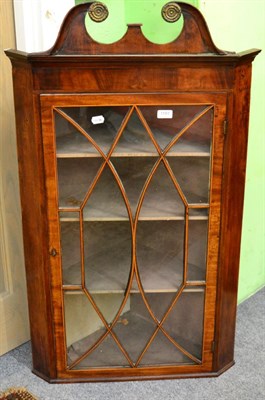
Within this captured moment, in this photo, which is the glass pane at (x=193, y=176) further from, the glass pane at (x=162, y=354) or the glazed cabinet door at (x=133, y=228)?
the glass pane at (x=162, y=354)

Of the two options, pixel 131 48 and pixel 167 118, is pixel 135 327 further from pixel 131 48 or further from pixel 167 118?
pixel 131 48

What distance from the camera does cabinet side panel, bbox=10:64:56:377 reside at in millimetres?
1412

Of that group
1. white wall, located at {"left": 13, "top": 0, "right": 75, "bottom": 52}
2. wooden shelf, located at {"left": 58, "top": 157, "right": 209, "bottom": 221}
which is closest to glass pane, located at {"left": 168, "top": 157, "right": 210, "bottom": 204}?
wooden shelf, located at {"left": 58, "top": 157, "right": 209, "bottom": 221}

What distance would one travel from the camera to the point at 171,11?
1.32m

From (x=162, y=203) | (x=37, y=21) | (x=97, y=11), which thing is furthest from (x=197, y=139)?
(x=37, y=21)

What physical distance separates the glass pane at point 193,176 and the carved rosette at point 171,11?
0.37 meters

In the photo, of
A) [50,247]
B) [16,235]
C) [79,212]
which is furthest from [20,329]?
[79,212]

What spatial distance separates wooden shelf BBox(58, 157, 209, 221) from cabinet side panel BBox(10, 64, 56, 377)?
7cm

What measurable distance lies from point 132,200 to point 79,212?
0.50ft

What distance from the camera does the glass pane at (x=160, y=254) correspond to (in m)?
1.55

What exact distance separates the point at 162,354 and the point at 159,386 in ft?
0.33

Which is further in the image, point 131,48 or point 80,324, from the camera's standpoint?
point 80,324

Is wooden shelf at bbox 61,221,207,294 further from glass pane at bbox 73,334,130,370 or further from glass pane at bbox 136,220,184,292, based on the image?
glass pane at bbox 73,334,130,370

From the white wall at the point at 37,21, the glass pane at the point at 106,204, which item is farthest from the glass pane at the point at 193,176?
the white wall at the point at 37,21
